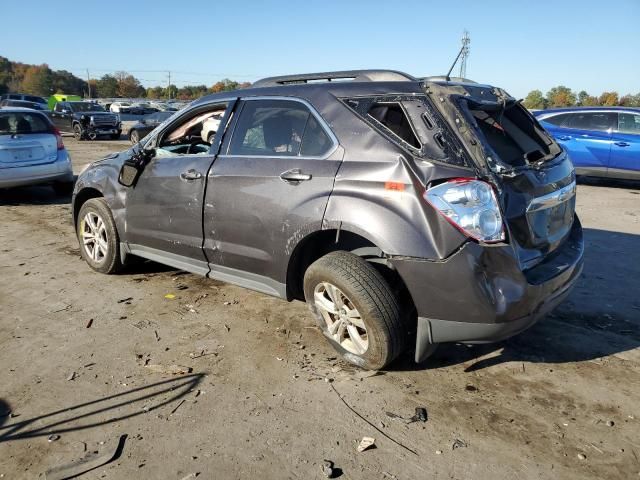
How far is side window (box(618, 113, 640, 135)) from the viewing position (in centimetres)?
1029

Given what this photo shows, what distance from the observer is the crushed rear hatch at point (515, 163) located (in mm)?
2920

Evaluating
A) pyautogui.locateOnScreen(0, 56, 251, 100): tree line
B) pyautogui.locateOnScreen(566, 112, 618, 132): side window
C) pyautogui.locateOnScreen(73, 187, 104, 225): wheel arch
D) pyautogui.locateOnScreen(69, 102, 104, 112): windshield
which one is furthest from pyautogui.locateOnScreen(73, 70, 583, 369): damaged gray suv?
pyautogui.locateOnScreen(0, 56, 251, 100): tree line

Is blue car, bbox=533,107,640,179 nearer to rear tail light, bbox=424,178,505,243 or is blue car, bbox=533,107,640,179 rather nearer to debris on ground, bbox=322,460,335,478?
rear tail light, bbox=424,178,505,243

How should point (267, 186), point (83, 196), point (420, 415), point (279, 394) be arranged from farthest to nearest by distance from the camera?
point (83, 196), point (267, 186), point (279, 394), point (420, 415)

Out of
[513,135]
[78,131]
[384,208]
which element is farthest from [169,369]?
[78,131]

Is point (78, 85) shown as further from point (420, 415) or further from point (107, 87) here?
point (420, 415)

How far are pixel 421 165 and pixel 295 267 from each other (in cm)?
117

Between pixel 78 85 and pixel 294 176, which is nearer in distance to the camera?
pixel 294 176

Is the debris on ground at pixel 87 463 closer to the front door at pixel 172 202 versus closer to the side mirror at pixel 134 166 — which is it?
the front door at pixel 172 202

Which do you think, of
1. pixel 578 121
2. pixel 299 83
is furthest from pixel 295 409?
pixel 578 121

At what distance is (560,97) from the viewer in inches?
Result: 2931

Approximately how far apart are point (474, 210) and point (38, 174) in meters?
7.98

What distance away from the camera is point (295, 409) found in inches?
117

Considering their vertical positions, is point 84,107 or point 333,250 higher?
point 84,107
